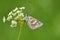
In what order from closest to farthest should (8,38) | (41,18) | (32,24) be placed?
(32,24), (8,38), (41,18)

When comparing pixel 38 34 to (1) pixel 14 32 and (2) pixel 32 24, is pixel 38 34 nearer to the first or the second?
(1) pixel 14 32

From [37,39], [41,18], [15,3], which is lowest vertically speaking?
[37,39]

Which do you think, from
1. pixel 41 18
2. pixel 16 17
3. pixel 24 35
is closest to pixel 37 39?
pixel 24 35

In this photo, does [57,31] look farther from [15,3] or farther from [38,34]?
[15,3]

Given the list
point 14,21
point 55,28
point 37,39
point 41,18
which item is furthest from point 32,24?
point 41,18

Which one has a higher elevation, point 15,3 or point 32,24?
point 15,3

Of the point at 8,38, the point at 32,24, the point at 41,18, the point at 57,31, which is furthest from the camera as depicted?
the point at 41,18

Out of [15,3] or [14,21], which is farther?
[15,3]
